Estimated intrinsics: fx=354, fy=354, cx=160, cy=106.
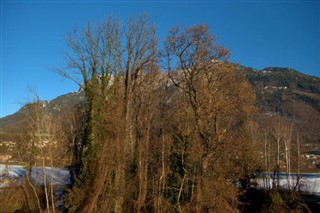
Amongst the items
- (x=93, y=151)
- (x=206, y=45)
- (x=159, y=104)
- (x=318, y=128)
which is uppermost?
(x=206, y=45)

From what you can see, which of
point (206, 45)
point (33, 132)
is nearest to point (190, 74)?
point (206, 45)

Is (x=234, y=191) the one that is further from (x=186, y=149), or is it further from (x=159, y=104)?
(x=159, y=104)

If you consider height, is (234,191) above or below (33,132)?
below

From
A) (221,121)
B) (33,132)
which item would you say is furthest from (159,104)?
(33,132)

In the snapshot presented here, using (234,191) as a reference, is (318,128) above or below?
above

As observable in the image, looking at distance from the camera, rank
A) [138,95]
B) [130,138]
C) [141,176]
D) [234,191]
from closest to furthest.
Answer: [234,191]
[141,176]
[130,138]
[138,95]

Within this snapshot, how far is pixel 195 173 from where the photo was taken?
20656 mm

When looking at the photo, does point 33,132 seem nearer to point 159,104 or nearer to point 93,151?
point 93,151

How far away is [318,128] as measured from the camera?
82.9 ft

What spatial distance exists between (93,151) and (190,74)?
25.2 feet

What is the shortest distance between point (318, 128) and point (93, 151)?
15.8 metres

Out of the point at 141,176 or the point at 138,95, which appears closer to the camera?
the point at 141,176

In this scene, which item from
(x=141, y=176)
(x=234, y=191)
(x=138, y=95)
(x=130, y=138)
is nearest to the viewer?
(x=234, y=191)

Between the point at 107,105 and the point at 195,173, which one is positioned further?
the point at 107,105
